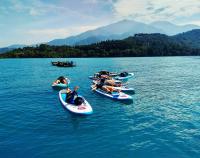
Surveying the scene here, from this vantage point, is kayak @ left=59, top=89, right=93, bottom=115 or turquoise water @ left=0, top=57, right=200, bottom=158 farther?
kayak @ left=59, top=89, right=93, bottom=115

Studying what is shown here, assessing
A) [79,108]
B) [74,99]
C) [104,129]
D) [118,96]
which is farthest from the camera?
[118,96]

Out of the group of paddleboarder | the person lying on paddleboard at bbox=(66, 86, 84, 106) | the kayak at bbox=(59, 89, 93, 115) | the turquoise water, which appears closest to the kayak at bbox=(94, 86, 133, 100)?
the group of paddleboarder

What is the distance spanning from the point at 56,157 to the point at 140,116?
1383 centimetres

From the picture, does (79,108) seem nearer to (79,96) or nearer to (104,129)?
(79,96)

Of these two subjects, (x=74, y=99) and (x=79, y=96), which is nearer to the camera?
(x=74, y=99)

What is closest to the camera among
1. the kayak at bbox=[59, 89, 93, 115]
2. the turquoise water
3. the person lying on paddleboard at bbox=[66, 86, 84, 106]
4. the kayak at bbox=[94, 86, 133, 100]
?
the turquoise water

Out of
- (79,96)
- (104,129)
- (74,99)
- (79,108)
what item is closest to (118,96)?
(79,96)

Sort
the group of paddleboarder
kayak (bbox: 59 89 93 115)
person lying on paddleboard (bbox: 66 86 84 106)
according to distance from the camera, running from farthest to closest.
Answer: person lying on paddleboard (bbox: 66 86 84 106) → the group of paddleboarder → kayak (bbox: 59 89 93 115)

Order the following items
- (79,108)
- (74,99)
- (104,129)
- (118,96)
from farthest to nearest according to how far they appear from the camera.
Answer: (118,96) → (74,99) → (79,108) → (104,129)

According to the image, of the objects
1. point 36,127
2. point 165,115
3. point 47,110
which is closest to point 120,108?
point 165,115

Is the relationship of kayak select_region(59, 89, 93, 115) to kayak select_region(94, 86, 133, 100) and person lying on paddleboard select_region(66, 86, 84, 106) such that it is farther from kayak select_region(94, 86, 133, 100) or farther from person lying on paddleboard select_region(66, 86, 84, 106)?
kayak select_region(94, 86, 133, 100)

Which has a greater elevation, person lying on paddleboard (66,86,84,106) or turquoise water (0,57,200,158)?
person lying on paddleboard (66,86,84,106)

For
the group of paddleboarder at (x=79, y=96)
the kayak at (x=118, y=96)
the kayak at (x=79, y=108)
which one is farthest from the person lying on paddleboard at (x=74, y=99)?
the kayak at (x=118, y=96)

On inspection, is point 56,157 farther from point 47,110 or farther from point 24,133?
point 47,110
